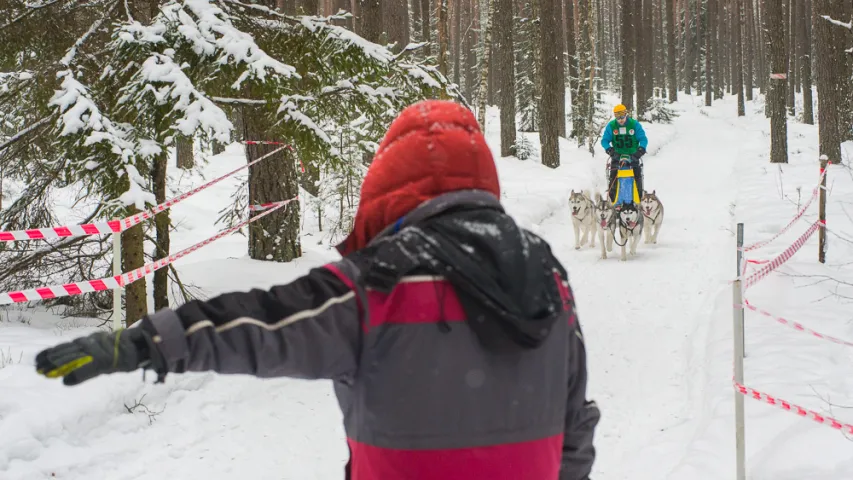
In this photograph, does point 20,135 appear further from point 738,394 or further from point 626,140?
point 626,140

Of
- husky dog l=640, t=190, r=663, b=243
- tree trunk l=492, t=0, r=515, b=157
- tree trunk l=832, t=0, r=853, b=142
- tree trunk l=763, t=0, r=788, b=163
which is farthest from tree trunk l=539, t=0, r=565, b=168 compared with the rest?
husky dog l=640, t=190, r=663, b=243

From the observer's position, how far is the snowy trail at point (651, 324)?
5285 mm

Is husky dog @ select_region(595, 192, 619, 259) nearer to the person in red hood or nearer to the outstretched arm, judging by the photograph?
the person in red hood

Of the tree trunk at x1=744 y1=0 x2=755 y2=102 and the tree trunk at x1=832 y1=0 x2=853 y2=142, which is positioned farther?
the tree trunk at x1=744 y1=0 x2=755 y2=102

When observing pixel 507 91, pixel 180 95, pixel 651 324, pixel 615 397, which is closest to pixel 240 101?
pixel 180 95

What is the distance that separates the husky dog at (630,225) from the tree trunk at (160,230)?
714 cm

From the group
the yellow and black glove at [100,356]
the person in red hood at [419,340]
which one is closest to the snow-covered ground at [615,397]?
the person in red hood at [419,340]

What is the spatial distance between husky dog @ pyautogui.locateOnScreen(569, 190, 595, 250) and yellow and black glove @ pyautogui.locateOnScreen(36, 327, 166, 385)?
429 inches

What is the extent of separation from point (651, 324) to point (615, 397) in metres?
2.15

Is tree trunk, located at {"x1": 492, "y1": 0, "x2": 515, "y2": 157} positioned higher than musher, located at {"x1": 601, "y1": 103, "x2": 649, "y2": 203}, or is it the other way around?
tree trunk, located at {"x1": 492, "y1": 0, "x2": 515, "y2": 157}

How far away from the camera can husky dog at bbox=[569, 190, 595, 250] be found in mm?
11719

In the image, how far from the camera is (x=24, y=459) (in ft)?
14.1

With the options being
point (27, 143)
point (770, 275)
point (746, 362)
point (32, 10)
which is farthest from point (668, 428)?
point (32, 10)

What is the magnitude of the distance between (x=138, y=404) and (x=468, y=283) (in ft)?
14.8
